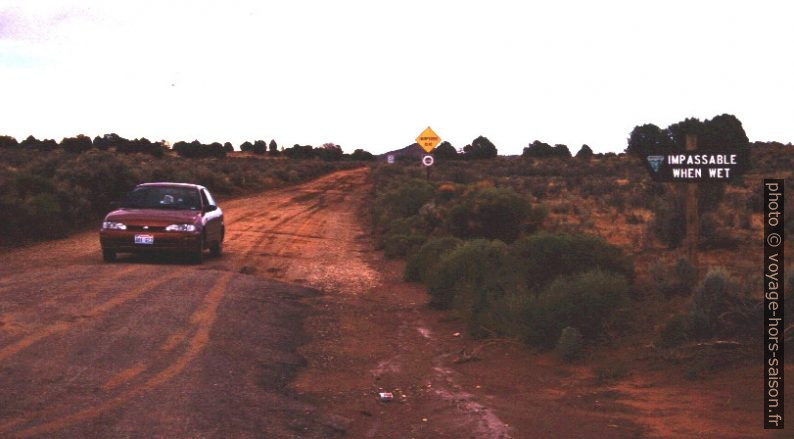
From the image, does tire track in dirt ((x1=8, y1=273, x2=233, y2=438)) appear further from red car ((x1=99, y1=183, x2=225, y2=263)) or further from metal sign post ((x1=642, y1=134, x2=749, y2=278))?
metal sign post ((x1=642, y1=134, x2=749, y2=278))

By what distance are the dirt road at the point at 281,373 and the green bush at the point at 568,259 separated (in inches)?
53.0


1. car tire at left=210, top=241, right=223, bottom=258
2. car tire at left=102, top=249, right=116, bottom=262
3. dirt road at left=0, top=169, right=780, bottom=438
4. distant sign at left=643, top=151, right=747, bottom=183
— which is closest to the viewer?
dirt road at left=0, top=169, right=780, bottom=438

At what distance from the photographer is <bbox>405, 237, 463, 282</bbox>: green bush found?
16.2 metres

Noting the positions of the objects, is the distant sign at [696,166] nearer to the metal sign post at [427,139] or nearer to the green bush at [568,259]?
the green bush at [568,259]

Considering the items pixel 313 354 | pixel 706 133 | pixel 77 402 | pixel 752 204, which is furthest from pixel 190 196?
pixel 706 133

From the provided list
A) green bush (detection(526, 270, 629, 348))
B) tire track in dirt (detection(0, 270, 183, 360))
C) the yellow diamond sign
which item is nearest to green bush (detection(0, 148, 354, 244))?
tire track in dirt (detection(0, 270, 183, 360))

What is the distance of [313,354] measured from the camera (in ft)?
33.1

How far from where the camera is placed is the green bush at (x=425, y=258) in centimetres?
1619

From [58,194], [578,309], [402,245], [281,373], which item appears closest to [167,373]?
[281,373]

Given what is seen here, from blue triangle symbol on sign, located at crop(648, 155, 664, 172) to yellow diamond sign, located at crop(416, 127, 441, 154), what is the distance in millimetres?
20639

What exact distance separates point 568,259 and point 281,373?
4.81m

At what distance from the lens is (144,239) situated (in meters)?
16.9

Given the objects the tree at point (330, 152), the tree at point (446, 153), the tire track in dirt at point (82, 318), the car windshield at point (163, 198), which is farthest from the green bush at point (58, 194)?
the tree at point (330, 152)

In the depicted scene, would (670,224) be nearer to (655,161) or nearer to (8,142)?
(655,161)
